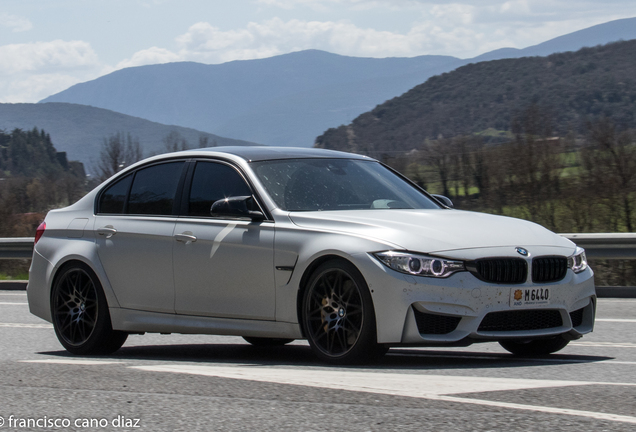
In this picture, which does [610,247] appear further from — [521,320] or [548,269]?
[521,320]

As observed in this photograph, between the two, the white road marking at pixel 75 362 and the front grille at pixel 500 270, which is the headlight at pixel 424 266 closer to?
the front grille at pixel 500 270

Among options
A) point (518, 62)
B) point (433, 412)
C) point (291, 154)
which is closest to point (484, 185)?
point (291, 154)

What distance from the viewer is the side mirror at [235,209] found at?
621 centimetres

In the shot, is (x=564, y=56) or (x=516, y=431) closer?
(x=516, y=431)

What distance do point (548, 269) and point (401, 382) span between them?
1.49 m

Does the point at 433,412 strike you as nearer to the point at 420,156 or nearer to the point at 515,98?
the point at 420,156

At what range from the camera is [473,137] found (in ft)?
143

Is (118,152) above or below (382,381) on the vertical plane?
above

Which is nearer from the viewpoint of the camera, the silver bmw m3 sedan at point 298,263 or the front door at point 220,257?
the silver bmw m3 sedan at point 298,263

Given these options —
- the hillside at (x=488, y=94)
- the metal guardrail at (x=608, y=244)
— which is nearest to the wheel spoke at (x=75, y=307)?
the metal guardrail at (x=608, y=244)

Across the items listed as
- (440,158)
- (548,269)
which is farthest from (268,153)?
(440,158)

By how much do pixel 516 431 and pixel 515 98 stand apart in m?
124

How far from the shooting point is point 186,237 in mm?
6594

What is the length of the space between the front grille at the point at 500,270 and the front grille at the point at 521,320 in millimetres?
207
